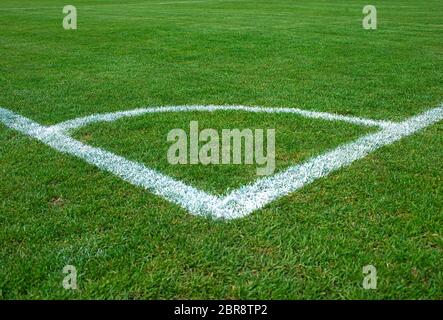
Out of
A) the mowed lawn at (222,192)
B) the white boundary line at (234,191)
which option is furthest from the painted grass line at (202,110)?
the mowed lawn at (222,192)

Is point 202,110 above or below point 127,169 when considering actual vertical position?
above

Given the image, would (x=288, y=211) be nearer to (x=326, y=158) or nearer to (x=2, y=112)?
(x=326, y=158)

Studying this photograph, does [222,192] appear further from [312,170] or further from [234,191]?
[312,170]

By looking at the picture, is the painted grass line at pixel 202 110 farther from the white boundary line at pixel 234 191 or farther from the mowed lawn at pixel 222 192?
the mowed lawn at pixel 222 192

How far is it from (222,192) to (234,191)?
0.08 m

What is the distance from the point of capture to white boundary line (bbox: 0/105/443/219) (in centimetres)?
284

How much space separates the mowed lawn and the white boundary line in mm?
86

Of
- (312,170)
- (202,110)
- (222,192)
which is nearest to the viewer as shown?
(222,192)

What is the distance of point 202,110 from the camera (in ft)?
15.3

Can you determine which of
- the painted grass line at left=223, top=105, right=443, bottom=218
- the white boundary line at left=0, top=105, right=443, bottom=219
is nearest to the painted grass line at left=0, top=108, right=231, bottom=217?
the white boundary line at left=0, top=105, right=443, bottom=219

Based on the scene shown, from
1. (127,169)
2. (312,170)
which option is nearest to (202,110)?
(127,169)

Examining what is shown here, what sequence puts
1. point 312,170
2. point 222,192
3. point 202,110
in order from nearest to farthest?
point 222,192, point 312,170, point 202,110

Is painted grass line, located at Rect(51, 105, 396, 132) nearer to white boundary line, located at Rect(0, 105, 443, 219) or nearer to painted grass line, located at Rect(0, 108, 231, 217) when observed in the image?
white boundary line, located at Rect(0, 105, 443, 219)

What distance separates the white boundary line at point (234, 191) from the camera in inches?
112
